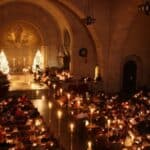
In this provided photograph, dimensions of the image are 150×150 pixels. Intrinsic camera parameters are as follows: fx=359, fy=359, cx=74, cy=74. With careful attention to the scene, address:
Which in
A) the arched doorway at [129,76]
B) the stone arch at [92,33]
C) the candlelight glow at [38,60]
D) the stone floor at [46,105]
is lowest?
the stone floor at [46,105]

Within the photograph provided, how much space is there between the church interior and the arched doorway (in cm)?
6

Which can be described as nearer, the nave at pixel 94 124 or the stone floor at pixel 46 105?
the nave at pixel 94 124

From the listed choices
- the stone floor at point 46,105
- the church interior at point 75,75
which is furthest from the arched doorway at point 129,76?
the stone floor at point 46,105

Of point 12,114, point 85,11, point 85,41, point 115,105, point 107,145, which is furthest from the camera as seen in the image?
point 85,41

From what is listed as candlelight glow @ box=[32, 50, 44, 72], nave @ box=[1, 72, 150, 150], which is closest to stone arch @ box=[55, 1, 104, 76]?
nave @ box=[1, 72, 150, 150]

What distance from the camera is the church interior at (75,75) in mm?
11461

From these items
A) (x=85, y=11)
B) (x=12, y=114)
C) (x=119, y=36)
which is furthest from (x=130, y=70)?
(x=12, y=114)

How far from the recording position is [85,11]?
21.2 metres

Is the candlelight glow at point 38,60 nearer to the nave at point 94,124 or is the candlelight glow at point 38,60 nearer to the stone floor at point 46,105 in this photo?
the stone floor at point 46,105

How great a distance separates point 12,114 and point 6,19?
1452 cm

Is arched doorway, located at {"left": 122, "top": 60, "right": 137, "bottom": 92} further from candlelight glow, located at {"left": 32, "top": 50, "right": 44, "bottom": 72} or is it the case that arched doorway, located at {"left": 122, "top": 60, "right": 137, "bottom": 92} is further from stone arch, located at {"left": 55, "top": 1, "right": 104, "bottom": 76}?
candlelight glow, located at {"left": 32, "top": 50, "right": 44, "bottom": 72}

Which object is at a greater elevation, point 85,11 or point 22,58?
point 85,11

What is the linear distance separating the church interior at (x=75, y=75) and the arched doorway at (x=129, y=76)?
0.21 feet

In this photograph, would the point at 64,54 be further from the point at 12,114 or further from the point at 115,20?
the point at 12,114
